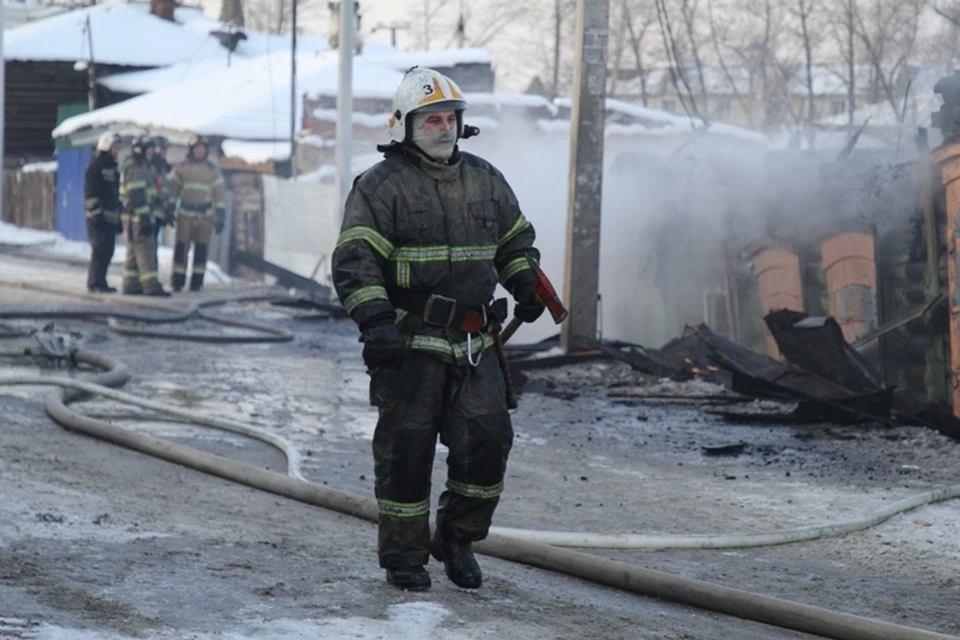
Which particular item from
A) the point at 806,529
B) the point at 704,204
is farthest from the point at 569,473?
the point at 704,204

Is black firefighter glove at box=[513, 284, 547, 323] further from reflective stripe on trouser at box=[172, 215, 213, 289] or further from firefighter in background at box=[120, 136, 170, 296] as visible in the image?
reflective stripe on trouser at box=[172, 215, 213, 289]

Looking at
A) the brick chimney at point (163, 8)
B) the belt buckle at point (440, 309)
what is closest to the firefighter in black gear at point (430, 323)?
the belt buckle at point (440, 309)

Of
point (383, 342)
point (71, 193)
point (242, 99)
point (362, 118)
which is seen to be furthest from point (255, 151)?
point (383, 342)

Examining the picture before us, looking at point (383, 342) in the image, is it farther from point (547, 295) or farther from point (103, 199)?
point (103, 199)

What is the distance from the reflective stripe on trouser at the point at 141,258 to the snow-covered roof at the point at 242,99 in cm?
1004

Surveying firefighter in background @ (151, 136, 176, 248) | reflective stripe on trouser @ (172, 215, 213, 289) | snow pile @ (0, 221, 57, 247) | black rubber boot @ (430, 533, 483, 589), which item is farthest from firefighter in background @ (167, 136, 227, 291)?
black rubber boot @ (430, 533, 483, 589)

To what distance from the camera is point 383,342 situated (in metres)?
4.75

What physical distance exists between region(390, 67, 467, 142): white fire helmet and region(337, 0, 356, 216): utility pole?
14.4m

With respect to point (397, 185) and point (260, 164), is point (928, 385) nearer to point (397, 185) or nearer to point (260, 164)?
point (397, 185)

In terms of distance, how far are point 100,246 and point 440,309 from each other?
14265 millimetres

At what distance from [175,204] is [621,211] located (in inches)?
258

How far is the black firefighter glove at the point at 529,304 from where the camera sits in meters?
5.16

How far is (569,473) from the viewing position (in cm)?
823

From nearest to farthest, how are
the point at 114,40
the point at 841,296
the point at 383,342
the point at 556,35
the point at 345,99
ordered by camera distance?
the point at 383,342 < the point at 841,296 < the point at 345,99 < the point at 114,40 < the point at 556,35
